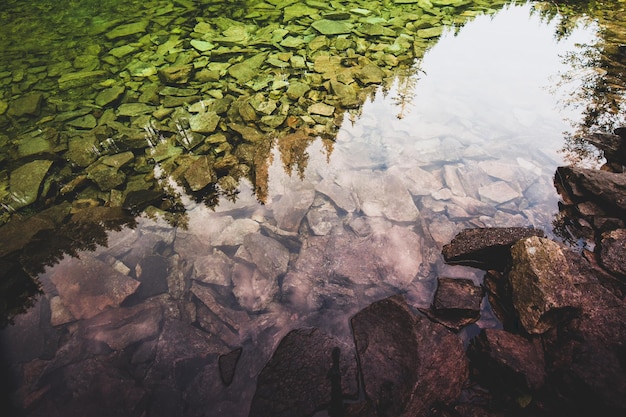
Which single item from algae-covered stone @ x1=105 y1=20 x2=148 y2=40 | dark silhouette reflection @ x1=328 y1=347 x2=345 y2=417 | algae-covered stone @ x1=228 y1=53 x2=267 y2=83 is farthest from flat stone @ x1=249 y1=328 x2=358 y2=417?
algae-covered stone @ x1=105 y1=20 x2=148 y2=40

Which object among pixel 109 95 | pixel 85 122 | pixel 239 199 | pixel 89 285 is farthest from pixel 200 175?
pixel 109 95

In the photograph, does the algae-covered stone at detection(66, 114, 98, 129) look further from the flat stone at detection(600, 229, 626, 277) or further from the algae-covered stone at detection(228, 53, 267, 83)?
the flat stone at detection(600, 229, 626, 277)

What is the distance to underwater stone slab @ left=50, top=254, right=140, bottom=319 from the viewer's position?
2.98m

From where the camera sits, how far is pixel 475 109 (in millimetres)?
5496

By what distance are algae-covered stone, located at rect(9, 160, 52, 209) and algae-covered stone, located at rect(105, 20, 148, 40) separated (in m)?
5.39

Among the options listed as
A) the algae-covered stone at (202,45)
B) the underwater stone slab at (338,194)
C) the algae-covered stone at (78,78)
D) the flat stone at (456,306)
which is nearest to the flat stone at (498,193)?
the flat stone at (456,306)

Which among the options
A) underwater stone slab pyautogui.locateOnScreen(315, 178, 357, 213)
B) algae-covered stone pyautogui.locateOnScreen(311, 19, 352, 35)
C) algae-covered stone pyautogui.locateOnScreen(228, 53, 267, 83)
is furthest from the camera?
algae-covered stone pyautogui.locateOnScreen(311, 19, 352, 35)

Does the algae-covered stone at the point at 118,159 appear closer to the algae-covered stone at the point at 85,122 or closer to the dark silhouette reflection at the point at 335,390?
the algae-covered stone at the point at 85,122

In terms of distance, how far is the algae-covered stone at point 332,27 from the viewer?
743 centimetres

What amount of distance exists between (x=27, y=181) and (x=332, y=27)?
7178 mm

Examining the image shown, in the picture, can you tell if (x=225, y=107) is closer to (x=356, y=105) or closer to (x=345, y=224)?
(x=356, y=105)

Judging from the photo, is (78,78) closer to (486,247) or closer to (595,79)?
(486,247)

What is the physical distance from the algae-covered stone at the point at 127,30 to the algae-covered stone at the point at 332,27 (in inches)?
192

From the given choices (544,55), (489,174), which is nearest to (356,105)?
(489,174)
